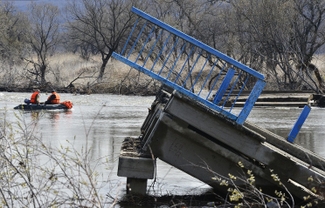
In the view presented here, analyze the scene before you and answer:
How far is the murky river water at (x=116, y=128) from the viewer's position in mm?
12533

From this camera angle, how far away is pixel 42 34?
55.9 metres

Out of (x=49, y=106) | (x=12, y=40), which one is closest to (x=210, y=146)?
(x=49, y=106)

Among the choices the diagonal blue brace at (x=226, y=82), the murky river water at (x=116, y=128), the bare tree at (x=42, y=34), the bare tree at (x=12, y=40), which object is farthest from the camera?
the bare tree at (x=12, y=40)

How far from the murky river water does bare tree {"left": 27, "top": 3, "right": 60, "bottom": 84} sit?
1166cm

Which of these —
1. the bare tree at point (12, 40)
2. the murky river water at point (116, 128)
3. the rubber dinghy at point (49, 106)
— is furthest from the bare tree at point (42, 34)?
the rubber dinghy at point (49, 106)

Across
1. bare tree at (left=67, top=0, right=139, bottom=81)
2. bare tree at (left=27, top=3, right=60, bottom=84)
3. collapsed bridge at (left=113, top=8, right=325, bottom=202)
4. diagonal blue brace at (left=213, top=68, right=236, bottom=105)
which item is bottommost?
bare tree at (left=27, top=3, right=60, bottom=84)

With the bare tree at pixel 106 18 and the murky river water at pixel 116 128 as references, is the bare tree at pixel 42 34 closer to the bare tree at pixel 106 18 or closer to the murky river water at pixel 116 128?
the bare tree at pixel 106 18

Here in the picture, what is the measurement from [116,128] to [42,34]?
34.4 metres

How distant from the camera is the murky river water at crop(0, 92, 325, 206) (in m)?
12.5

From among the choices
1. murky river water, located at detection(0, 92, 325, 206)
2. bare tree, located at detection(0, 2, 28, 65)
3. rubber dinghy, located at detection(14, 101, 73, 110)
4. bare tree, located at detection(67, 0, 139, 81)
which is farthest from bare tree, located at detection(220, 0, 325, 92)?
bare tree, located at detection(0, 2, 28, 65)

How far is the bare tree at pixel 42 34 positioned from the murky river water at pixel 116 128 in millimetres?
11656

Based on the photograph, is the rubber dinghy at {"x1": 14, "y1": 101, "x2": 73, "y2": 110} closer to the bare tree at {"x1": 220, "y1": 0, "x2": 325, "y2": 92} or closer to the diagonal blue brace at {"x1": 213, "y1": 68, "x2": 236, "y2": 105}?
the bare tree at {"x1": 220, "y1": 0, "x2": 325, "y2": 92}

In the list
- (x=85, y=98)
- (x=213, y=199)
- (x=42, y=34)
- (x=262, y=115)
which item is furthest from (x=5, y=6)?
(x=213, y=199)

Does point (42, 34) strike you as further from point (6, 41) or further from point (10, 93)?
point (10, 93)
